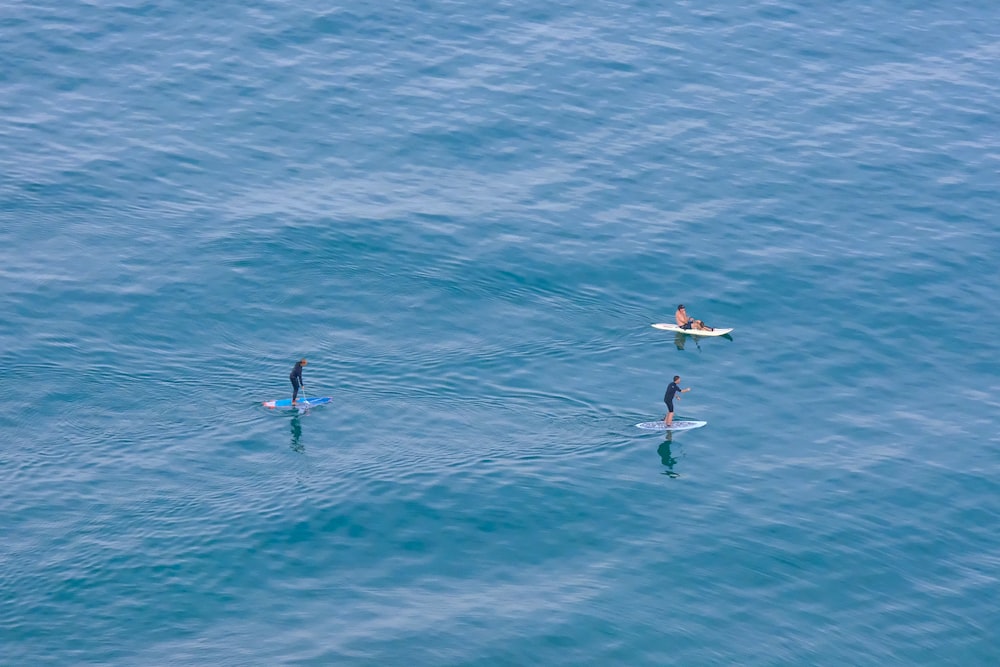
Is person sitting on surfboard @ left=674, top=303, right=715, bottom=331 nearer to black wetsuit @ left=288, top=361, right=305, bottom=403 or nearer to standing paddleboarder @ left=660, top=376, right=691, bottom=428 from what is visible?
standing paddleboarder @ left=660, top=376, right=691, bottom=428

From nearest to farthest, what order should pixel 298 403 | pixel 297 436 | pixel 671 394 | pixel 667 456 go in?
pixel 297 436 < pixel 667 456 < pixel 298 403 < pixel 671 394

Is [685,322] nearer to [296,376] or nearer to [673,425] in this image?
[673,425]

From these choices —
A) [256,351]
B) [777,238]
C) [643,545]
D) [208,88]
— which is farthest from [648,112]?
[643,545]

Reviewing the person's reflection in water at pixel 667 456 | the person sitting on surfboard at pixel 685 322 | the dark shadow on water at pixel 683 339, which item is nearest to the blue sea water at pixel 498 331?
the person's reflection in water at pixel 667 456

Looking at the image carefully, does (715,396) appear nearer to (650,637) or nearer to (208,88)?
(650,637)

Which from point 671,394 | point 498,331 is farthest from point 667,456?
point 498,331

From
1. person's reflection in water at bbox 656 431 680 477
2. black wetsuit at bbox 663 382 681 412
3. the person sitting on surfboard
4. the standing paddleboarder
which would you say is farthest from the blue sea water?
black wetsuit at bbox 663 382 681 412

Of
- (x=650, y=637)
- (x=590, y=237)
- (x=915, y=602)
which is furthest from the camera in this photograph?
(x=590, y=237)
